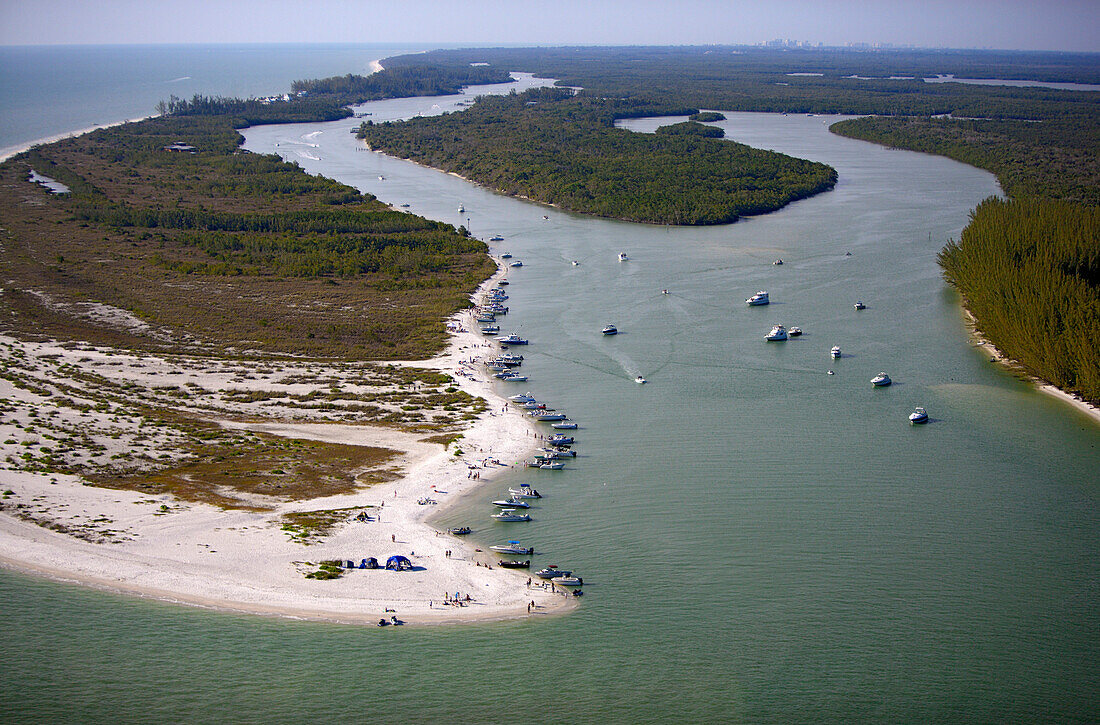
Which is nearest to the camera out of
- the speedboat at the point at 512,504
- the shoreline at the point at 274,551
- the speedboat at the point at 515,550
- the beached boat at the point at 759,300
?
the shoreline at the point at 274,551

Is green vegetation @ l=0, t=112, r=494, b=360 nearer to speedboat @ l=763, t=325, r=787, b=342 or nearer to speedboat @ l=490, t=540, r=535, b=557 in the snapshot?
speedboat @ l=763, t=325, r=787, b=342

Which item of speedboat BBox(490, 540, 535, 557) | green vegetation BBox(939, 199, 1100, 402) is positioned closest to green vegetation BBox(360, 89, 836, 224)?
green vegetation BBox(939, 199, 1100, 402)

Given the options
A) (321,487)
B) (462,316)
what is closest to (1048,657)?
(321,487)

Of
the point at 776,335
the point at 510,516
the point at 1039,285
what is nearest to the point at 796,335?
the point at 776,335

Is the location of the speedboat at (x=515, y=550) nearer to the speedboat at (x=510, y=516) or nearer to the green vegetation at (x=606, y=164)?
the speedboat at (x=510, y=516)

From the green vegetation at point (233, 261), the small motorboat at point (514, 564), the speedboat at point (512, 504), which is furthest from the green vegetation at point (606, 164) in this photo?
the small motorboat at point (514, 564)

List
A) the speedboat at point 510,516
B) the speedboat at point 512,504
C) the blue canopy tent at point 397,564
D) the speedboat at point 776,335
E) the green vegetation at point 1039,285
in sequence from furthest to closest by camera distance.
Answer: the speedboat at point 776,335
the green vegetation at point 1039,285
the speedboat at point 512,504
the speedboat at point 510,516
the blue canopy tent at point 397,564

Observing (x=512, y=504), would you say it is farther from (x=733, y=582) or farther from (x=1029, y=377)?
(x=1029, y=377)
